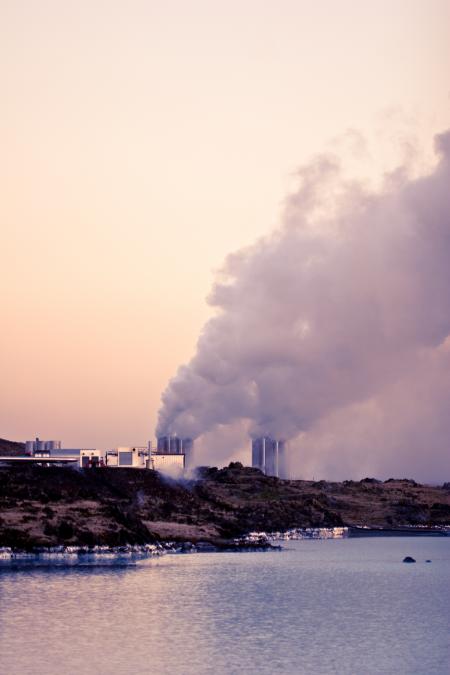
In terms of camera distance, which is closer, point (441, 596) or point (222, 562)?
point (441, 596)

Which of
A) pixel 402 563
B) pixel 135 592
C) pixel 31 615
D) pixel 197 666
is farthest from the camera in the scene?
pixel 402 563

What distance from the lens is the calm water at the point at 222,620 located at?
84375 mm

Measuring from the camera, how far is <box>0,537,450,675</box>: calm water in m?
84.4

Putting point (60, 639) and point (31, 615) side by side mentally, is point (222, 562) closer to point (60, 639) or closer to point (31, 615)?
point (31, 615)

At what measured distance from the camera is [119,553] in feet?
578

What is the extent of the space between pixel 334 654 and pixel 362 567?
88.3 meters

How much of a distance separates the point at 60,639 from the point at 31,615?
14.8 meters

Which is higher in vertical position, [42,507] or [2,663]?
[42,507]

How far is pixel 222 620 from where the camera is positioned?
108250 mm

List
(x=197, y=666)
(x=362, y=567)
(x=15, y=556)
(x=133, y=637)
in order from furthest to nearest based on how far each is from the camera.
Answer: (x=362, y=567) → (x=15, y=556) → (x=133, y=637) → (x=197, y=666)

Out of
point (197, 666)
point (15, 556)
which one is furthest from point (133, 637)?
point (15, 556)

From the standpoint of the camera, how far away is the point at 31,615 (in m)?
108

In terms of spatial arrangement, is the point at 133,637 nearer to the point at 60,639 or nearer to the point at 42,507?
the point at 60,639

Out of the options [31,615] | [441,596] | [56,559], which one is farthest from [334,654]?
[56,559]
